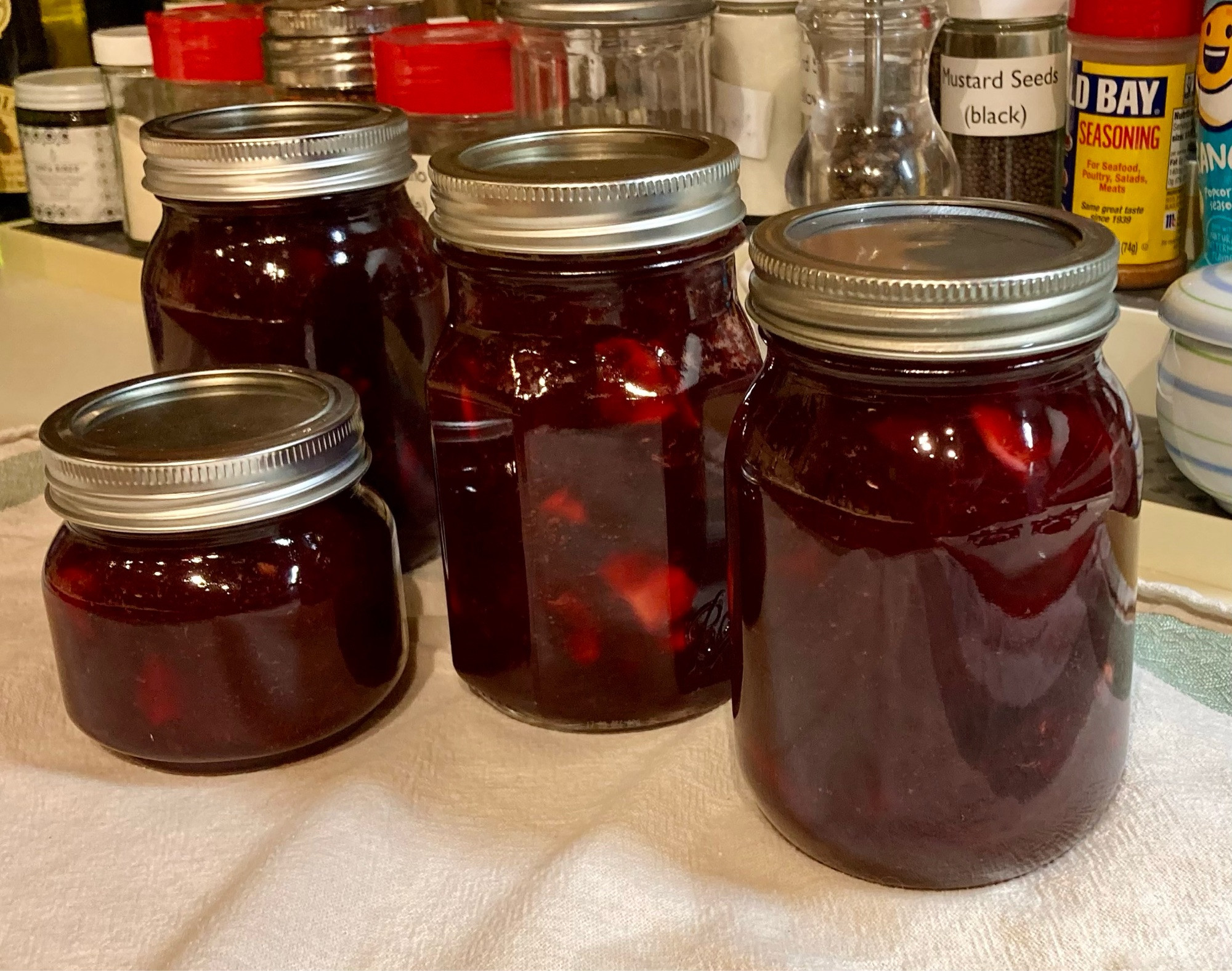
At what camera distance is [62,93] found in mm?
1332

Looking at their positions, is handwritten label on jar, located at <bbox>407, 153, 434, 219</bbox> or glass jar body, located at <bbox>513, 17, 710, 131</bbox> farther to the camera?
handwritten label on jar, located at <bbox>407, 153, 434, 219</bbox>

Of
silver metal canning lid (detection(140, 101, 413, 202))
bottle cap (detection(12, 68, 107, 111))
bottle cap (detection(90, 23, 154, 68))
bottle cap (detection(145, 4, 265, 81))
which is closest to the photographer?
silver metal canning lid (detection(140, 101, 413, 202))

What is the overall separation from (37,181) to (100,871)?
1.04 metres

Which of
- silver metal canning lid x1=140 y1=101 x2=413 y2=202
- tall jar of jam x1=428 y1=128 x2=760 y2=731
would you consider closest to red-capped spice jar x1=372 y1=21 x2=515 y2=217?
silver metal canning lid x1=140 y1=101 x2=413 y2=202

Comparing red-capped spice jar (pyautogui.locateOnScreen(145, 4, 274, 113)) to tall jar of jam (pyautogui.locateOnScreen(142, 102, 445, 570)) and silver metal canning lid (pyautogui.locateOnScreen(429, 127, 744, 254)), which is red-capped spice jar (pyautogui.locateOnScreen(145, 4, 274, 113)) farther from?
silver metal canning lid (pyautogui.locateOnScreen(429, 127, 744, 254))

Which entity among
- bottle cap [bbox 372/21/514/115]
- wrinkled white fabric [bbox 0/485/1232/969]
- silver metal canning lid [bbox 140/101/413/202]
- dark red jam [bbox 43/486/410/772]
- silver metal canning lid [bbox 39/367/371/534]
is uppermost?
→ bottle cap [bbox 372/21/514/115]

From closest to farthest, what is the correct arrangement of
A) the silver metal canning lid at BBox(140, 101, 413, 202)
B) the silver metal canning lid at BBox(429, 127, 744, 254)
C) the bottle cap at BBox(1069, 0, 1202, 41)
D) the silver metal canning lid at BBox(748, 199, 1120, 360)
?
the silver metal canning lid at BBox(748, 199, 1120, 360)
the silver metal canning lid at BBox(429, 127, 744, 254)
the silver metal canning lid at BBox(140, 101, 413, 202)
the bottle cap at BBox(1069, 0, 1202, 41)

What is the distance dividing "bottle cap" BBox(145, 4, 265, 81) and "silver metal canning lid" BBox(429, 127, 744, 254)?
0.49 m

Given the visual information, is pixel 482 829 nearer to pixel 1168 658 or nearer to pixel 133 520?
pixel 133 520

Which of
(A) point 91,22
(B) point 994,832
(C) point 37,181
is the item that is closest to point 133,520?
(B) point 994,832

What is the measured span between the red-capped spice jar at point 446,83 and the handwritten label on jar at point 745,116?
17cm

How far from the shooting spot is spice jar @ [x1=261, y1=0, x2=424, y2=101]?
924mm

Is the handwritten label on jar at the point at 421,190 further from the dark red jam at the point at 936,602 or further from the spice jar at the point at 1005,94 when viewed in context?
the dark red jam at the point at 936,602

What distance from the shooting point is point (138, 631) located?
592 millimetres
